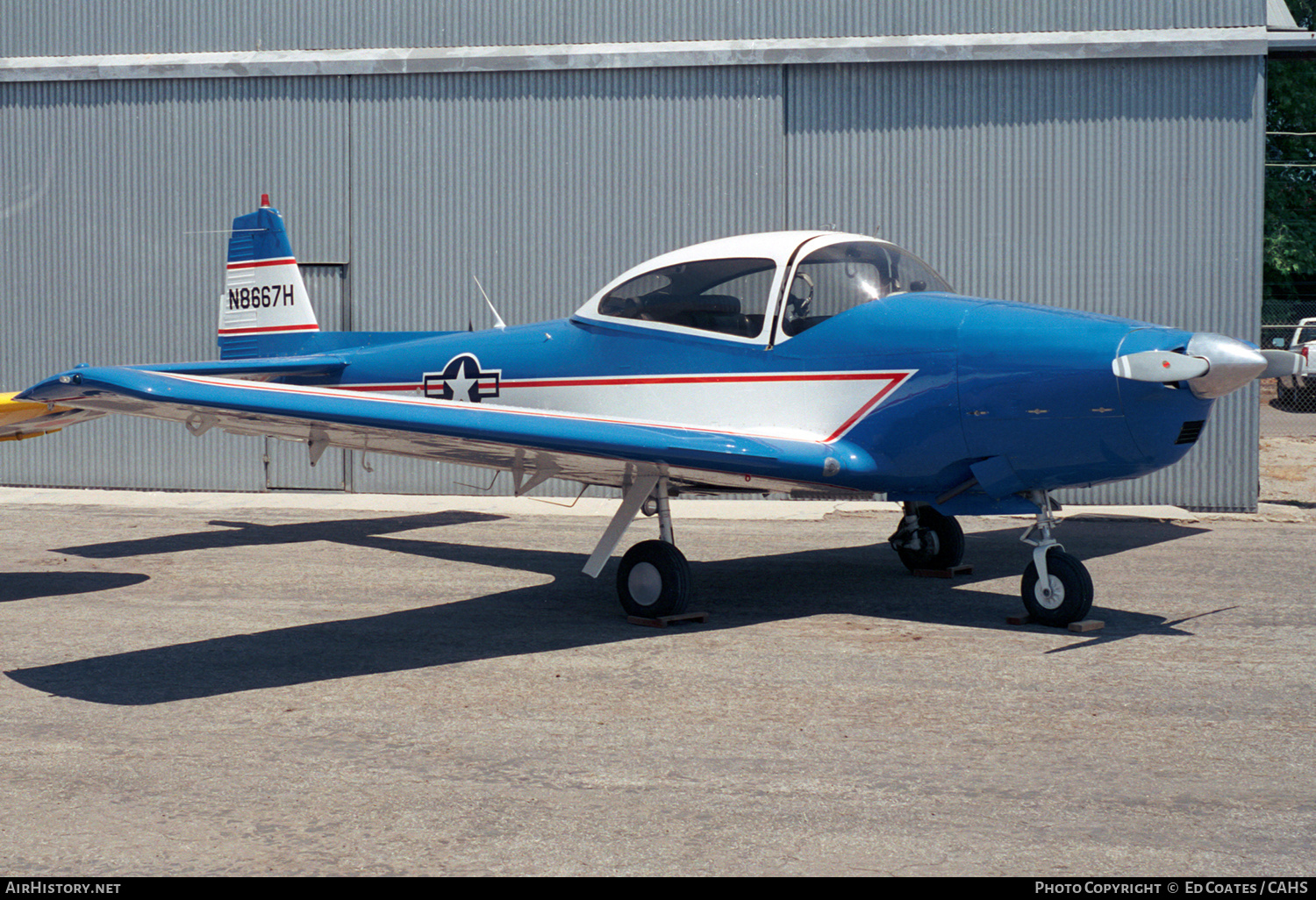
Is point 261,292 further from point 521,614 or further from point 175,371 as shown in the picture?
point 521,614

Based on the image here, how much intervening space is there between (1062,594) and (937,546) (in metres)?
1.89

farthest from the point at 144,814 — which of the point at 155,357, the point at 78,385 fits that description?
the point at 155,357

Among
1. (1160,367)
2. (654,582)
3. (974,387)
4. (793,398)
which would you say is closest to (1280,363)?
(1160,367)

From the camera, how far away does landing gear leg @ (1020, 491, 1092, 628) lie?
20.2ft

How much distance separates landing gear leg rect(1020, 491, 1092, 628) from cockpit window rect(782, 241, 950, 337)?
146cm

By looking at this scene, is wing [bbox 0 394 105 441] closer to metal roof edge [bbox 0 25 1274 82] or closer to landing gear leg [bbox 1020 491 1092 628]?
landing gear leg [bbox 1020 491 1092 628]

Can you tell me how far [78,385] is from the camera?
5.27 m

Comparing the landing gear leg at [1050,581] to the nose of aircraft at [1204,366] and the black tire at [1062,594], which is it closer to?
the black tire at [1062,594]

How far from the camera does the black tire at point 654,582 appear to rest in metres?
6.57

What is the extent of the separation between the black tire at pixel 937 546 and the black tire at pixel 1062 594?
1736 mm

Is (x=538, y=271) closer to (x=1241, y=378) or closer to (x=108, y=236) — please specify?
(x=108, y=236)

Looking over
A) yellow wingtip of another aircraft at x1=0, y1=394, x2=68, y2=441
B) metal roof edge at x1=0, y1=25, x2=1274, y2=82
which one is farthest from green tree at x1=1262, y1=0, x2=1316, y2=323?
yellow wingtip of another aircraft at x1=0, y1=394, x2=68, y2=441

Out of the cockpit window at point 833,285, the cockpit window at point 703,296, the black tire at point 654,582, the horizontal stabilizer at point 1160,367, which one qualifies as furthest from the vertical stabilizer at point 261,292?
the horizontal stabilizer at point 1160,367

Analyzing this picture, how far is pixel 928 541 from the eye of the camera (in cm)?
805
